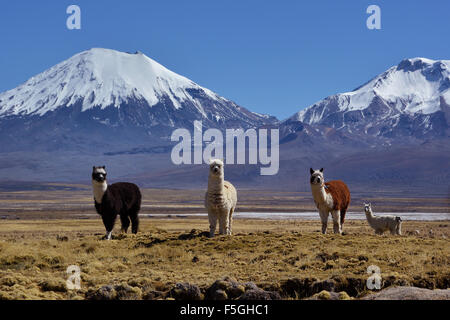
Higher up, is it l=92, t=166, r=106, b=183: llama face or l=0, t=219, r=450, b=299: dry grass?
l=92, t=166, r=106, b=183: llama face

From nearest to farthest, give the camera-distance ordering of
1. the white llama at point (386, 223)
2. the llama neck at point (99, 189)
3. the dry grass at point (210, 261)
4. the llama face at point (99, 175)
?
the dry grass at point (210, 261) → the llama face at point (99, 175) → the llama neck at point (99, 189) → the white llama at point (386, 223)

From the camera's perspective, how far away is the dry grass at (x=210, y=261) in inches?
618

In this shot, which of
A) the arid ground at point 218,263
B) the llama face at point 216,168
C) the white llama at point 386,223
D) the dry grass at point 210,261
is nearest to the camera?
the arid ground at point 218,263

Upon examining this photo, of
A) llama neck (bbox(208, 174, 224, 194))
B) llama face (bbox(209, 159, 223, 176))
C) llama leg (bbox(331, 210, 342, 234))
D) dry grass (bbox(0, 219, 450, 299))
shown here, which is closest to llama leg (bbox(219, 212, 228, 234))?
dry grass (bbox(0, 219, 450, 299))

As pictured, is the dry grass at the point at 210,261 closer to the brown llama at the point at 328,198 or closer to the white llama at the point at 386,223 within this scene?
the brown llama at the point at 328,198

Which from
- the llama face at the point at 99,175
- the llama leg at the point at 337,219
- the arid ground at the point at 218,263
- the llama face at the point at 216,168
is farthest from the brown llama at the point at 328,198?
the llama face at the point at 99,175

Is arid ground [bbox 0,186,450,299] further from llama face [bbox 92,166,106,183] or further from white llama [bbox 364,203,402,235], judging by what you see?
white llama [bbox 364,203,402,235]

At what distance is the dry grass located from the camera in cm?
1570

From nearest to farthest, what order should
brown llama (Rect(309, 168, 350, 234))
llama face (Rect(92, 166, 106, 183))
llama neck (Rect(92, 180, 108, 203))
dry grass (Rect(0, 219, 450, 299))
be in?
1. dry grass (Rect(0, 219, 450, 299))
2. brown llama (Rect(309, 168, 350, 234))
3. llama face (Rect(92, 166, 106, 183))
4. llama neck (Rect(92, 180, 108, 203))

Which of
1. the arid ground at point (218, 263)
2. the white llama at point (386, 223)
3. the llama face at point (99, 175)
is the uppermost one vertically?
the llama face at point (99, 175)

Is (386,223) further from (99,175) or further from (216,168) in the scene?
(99,175)

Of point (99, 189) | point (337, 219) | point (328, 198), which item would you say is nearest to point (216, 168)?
point (328, 198)
